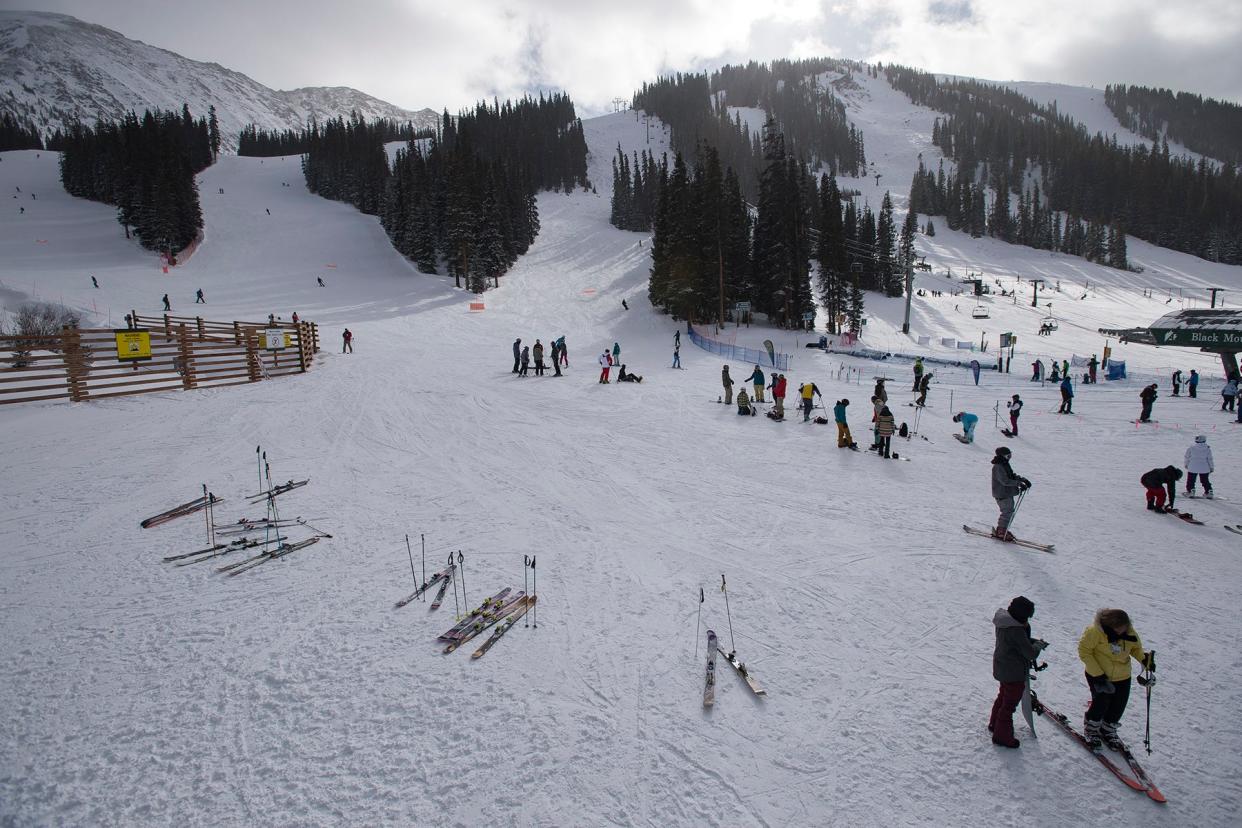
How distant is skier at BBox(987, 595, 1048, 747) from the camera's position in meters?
4.83

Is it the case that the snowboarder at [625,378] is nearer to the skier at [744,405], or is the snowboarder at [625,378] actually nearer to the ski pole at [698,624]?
the skier at [744,405]

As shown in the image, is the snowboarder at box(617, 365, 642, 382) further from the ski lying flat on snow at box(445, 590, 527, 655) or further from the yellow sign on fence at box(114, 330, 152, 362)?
the ski lying flat on snow at box(445, 590, 527, 655)

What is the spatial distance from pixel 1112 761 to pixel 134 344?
24451 mm

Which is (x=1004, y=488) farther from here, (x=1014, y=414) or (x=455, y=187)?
(x=455, y=187)

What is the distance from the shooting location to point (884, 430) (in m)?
13.8

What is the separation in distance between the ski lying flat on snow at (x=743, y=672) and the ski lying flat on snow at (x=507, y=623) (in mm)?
2496

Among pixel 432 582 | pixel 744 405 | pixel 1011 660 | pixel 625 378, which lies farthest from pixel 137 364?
pixel 1011 660

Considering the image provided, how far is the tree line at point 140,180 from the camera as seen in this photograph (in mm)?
56438

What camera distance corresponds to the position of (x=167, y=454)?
12.5 meters

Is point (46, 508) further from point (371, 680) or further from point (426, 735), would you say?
point (426, 735)

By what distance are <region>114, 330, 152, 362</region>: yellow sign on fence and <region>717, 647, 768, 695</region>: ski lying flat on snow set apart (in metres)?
20.3

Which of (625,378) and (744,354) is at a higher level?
(744,354)

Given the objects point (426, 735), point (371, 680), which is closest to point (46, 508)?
point (371, 680)

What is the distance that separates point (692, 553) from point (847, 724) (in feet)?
11.9
